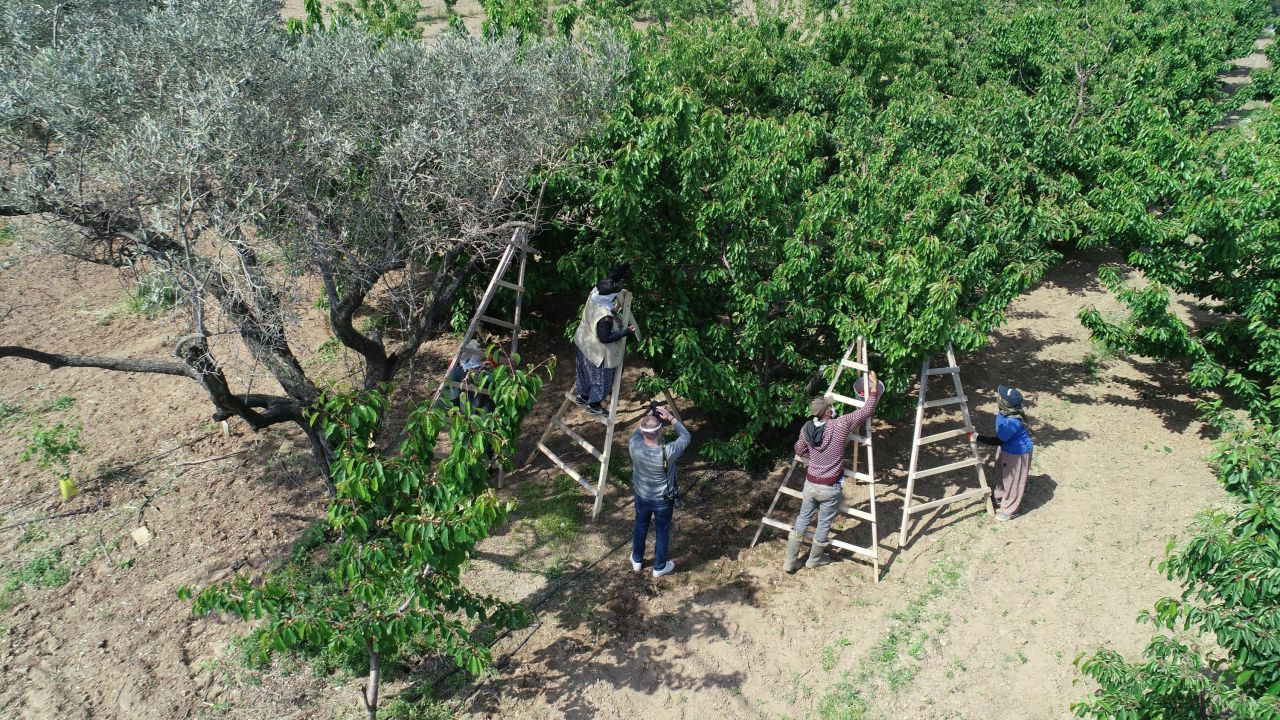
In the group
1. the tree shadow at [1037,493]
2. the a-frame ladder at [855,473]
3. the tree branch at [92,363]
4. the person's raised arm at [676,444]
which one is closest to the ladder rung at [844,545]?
the a-frame ladder at [855,473]

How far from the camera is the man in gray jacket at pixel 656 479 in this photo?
6.83 m

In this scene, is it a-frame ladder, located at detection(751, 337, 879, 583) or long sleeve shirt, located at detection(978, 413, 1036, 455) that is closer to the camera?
a-frame ladder, located at detection(751, 337, 879, 583)

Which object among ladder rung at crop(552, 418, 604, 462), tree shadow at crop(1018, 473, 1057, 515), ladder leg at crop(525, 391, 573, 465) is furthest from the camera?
ladder leg at crop(525, 391, 573, 465)

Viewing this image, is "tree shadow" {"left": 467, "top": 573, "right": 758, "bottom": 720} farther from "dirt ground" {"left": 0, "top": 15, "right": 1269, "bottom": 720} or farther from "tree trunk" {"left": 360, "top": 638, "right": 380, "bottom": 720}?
"tree trunk" {"left": 360, "top": 638, "right": 380, "bottom": 720}

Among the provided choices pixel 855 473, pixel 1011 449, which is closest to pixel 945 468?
pixel 1011 449

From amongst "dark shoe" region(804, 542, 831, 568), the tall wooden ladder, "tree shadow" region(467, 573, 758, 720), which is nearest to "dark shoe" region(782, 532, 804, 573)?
"dark shoe" region(804, 542, 831, 568)

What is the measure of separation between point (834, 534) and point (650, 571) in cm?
192

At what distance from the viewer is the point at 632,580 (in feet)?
23.9

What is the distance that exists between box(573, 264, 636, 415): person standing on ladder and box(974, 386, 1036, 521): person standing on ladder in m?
3.66

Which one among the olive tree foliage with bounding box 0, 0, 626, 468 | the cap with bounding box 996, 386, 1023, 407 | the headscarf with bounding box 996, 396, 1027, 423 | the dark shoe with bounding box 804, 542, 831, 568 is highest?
the olive tree foliage with bounding box 0, 0, 626, 468

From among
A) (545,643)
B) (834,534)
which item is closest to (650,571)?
(545,643)

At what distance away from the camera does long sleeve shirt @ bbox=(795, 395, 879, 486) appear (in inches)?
277

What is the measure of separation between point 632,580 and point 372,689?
7.96 feet

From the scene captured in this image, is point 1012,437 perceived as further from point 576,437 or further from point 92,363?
point 92,363
